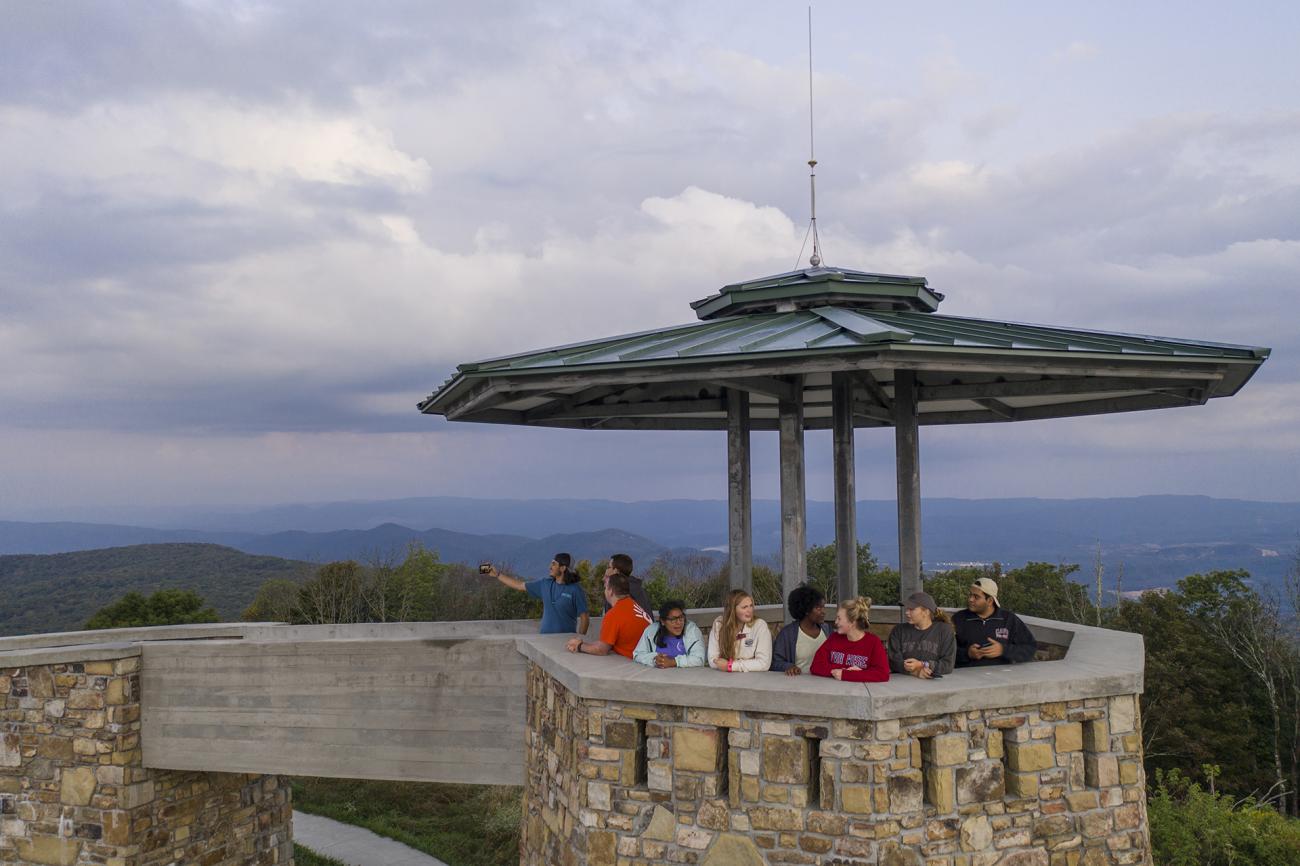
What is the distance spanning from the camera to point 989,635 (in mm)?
6898

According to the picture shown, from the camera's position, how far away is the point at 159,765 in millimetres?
10391

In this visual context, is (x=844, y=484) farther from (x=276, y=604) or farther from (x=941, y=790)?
(x=276, y=604)

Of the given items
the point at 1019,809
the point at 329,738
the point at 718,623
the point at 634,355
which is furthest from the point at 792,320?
the point at 329,738

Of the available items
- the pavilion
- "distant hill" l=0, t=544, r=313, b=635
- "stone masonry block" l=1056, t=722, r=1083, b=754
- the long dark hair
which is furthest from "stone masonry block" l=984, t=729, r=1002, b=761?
"distant hill" l=0, t=544, r=313, b=635

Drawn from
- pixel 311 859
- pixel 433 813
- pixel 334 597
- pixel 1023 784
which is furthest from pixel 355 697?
pixel 334 597

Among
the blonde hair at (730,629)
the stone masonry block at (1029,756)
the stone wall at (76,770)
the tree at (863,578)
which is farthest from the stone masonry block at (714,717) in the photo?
the tree at (863,578)

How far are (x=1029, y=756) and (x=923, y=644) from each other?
94 centimetres

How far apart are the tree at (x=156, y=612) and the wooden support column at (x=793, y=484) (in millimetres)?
23122

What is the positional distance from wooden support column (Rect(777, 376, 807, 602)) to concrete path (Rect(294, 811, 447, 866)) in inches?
444

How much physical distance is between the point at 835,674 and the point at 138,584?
270 ft

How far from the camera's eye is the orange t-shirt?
7.16 m

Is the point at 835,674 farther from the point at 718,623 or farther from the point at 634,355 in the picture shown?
the point at 634,355

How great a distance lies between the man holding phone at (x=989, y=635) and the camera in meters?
6.80

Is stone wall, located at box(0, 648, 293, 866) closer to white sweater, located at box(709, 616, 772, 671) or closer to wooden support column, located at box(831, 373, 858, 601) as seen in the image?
white sweater, located at box(709, 616, 772, 671)
